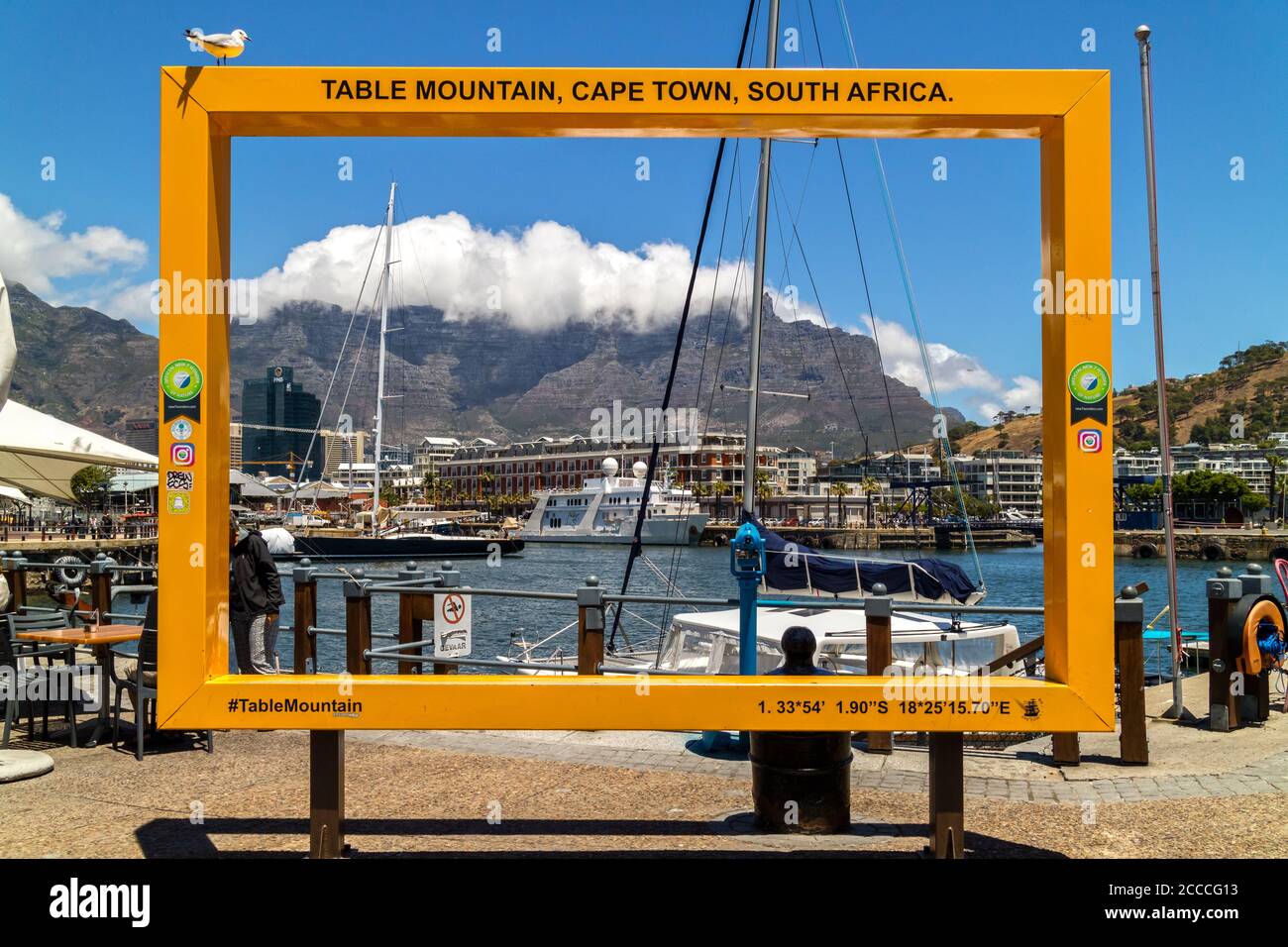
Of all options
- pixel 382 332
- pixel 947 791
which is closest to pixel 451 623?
pixel 947 791

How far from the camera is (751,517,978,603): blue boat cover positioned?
17969mm

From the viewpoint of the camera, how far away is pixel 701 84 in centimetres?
477

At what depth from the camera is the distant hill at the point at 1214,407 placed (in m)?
158

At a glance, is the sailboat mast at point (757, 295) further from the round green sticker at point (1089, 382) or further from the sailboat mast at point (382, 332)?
the sailboat mast at point (382, 332)

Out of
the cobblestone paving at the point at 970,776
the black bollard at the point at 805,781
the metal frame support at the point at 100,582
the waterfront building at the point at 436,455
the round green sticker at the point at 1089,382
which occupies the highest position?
the waterfront building at the point at 436,455

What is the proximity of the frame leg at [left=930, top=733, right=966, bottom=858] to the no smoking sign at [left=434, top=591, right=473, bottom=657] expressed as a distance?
6.24 meters

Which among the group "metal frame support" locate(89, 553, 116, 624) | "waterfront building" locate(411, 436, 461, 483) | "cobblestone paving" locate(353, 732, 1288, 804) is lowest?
"cobblestone paving" locate(353, 732, 1288, 804)

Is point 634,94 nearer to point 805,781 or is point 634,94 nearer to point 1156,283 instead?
point 805,781

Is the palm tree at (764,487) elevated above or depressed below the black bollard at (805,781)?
above

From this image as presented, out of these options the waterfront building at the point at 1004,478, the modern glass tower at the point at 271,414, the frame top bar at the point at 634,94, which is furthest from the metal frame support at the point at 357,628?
the waterfront building at the point at 1004,478

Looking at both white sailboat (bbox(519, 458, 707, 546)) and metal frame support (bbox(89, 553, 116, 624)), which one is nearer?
metal frame support (bbox(89, 553, 116, 624))

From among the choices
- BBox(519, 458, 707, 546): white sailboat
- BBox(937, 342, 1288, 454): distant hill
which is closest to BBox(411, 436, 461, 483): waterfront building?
BBox(519, 458, 707, 546): white sailboat

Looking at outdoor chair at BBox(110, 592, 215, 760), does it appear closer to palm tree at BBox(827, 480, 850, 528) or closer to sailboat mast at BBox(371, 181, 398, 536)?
sailboat mast at BBox(371, 181, 398, 536)

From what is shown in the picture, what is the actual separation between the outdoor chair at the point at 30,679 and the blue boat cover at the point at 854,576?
10.8 metres
